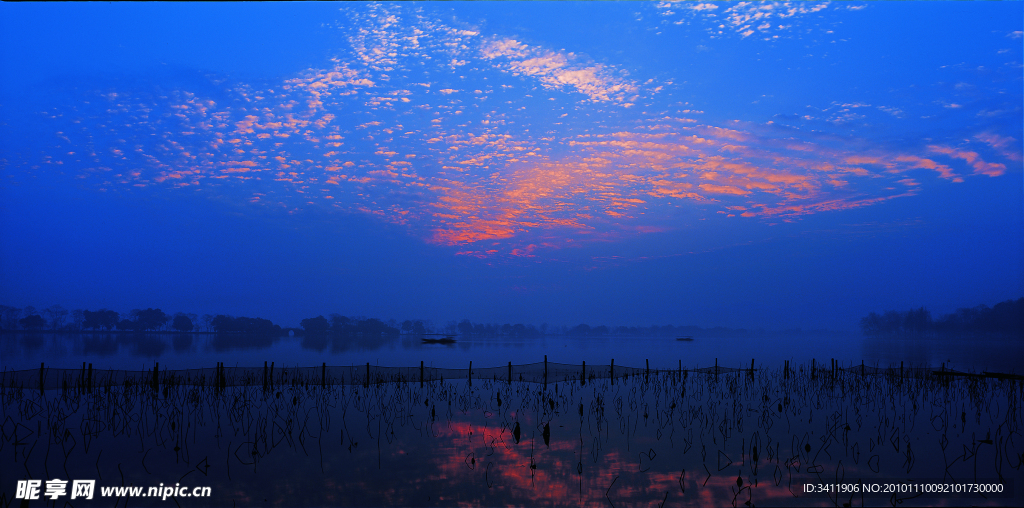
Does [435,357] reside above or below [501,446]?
below

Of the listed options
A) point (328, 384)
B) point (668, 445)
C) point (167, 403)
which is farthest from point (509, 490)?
point (328, 384)

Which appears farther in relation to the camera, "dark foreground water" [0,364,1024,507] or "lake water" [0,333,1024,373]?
"lake water" [0,333,1024,373]

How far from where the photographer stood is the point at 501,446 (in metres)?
17.8

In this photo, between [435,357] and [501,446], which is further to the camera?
[435,357]

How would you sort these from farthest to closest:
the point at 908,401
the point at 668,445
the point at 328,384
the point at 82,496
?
the point at 328,384 < the point at 908,401 < the point at 668,445 < the point at 82,496

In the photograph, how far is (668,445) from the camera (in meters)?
18.5

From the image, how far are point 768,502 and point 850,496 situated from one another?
6.11 feet

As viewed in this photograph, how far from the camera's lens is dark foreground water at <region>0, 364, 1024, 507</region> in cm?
1327

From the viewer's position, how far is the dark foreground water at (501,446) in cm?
1327

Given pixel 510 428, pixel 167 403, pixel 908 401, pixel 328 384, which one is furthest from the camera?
pixel 328 384

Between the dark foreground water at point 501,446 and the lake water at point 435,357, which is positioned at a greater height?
the dark foreground water at point 501,446

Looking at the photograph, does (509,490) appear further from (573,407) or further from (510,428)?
(573,407)

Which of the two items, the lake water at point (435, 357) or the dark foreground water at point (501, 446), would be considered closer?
the dark foreground water at point (501, 446)

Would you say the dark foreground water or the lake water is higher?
the dark foreground water
